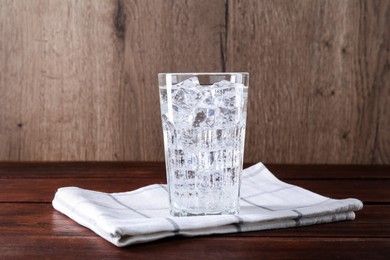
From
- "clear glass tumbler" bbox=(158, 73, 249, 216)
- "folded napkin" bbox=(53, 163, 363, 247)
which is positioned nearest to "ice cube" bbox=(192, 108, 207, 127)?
"clear glass tumbler" bbox=(158, 73, 249, 216)

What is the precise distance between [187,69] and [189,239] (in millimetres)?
962

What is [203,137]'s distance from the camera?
0.94 meters

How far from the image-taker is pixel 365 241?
35.2 inches

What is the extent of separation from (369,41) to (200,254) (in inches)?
46.0

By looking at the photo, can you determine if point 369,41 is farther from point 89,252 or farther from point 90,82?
point 89,252

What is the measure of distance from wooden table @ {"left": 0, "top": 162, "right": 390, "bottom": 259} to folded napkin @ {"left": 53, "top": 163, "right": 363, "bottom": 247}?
0.01m

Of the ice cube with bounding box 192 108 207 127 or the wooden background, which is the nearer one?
the ice cube with bounding box 192 108 207 127

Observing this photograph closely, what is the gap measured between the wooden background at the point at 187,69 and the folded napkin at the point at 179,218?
666mm

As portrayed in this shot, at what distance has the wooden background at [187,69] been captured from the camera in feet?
5.84

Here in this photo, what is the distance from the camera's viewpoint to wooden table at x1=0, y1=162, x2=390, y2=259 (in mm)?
830

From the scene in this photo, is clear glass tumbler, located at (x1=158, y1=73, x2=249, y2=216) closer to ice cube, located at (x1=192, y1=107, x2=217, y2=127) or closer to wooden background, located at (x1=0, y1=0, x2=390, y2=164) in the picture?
ice cube, located at (x1=192, y1=107, x2=217, y2=127)

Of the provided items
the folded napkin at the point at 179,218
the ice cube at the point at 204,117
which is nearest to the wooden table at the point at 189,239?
the folded napkin at the point at 179,218

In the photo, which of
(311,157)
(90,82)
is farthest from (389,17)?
(90,82)

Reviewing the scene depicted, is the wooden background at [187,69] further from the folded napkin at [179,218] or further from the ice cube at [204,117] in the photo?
the ice cube at [204,117]
